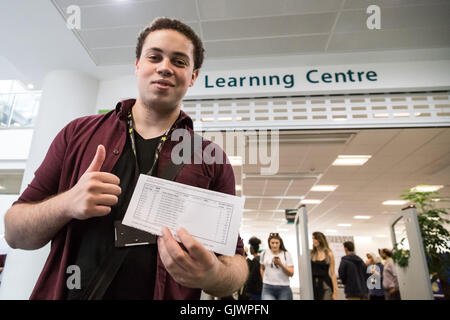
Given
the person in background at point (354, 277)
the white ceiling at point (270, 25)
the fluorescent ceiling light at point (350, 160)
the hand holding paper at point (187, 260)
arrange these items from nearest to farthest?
the hand holding paper at point (187, 260)
the white ceiling at point (270, 25)
the person in background at point (354, 277)
the fluorescent ceiling light at point (350, 160)

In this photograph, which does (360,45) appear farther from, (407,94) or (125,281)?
(125,281)

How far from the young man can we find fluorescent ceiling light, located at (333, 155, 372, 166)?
19.0 ft

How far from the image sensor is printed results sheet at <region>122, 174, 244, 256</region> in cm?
59

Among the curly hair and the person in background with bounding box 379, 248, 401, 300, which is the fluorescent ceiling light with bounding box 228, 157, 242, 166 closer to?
the person in background with bounding box 379, 248, 401, 300

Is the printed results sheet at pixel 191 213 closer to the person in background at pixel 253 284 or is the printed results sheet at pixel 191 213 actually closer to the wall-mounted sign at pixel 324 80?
the wall-mounted sign at pixel 324 80

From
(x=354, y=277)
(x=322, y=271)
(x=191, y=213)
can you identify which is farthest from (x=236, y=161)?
(x=191, y=213)

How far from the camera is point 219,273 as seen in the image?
23.3 inches

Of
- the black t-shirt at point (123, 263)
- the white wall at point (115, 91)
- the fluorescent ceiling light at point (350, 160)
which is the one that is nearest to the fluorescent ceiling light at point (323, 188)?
the fluorescent ceiling light at point (350, 160)

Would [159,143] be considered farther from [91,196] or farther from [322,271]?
[322,271]

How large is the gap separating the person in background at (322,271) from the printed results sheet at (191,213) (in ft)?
13.0

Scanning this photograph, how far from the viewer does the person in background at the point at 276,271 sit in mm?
4031

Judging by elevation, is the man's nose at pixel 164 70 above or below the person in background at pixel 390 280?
above

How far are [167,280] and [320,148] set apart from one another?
5.32 meters
